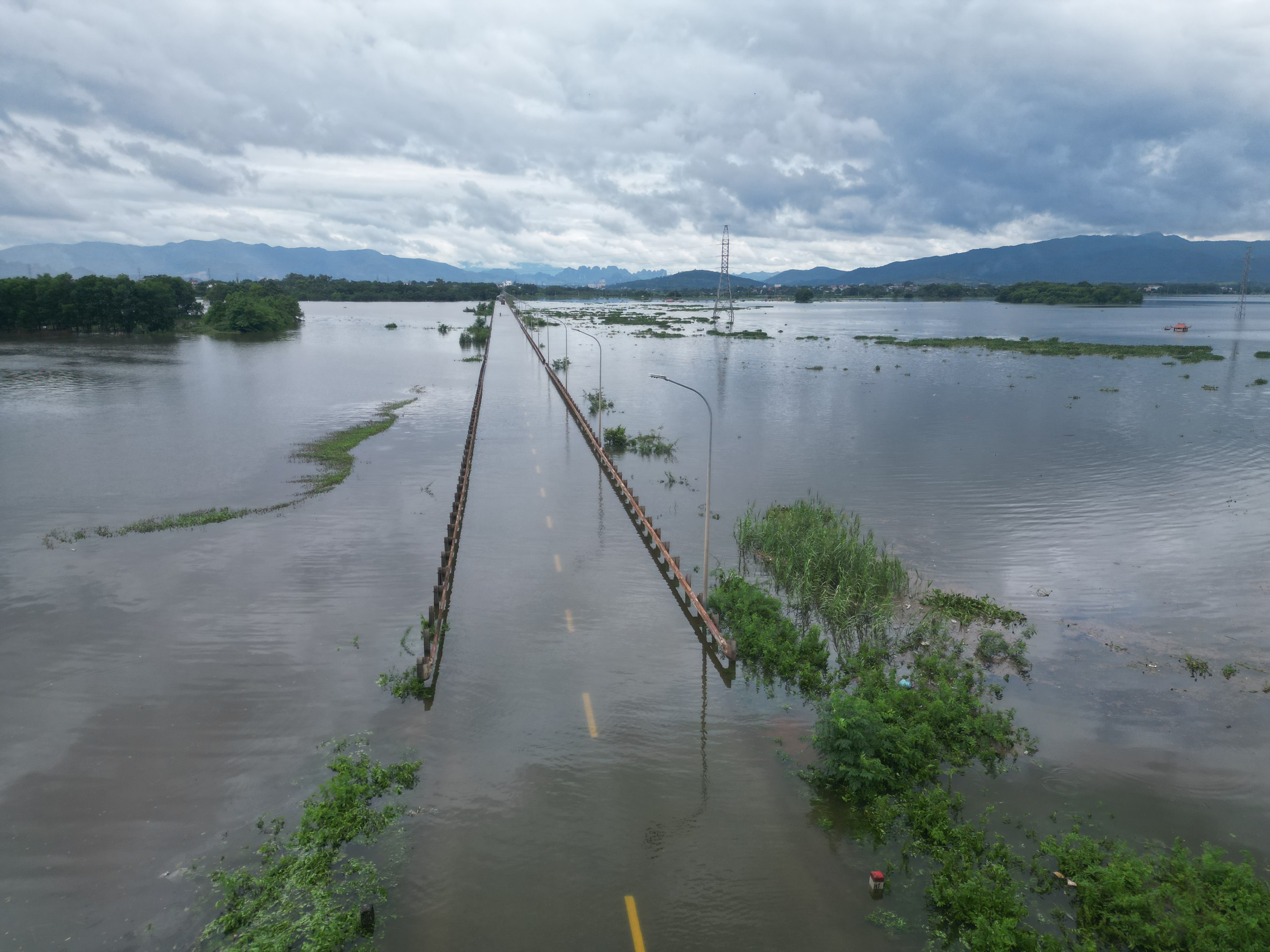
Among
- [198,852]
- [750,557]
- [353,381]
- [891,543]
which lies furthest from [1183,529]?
[353,381]

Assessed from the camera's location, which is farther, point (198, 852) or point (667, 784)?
point (667, 784)

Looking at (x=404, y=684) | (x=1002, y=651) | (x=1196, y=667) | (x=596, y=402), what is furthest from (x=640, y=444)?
(x=1196, y=667)

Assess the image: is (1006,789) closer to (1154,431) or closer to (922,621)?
(922,621)

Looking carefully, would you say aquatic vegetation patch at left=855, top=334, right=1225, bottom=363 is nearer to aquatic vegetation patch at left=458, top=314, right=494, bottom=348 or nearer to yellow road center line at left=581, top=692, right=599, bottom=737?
aquatic vegetation patch at left=458, top=314, right=494, bottom=348

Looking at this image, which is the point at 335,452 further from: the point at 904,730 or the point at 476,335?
the point at 476,335

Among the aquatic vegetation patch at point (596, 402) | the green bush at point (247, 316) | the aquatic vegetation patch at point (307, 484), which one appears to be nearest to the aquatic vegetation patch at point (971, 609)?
the aquatic vegetation patch at point (307, 484)

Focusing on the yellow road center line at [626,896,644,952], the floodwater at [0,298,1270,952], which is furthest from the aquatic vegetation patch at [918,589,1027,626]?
the yellow road center line at [626,896,644,952]

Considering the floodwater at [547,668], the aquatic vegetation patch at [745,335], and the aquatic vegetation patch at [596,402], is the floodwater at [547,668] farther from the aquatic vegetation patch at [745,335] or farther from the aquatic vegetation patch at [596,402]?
the aquatic vegetation patch at [745,335]
